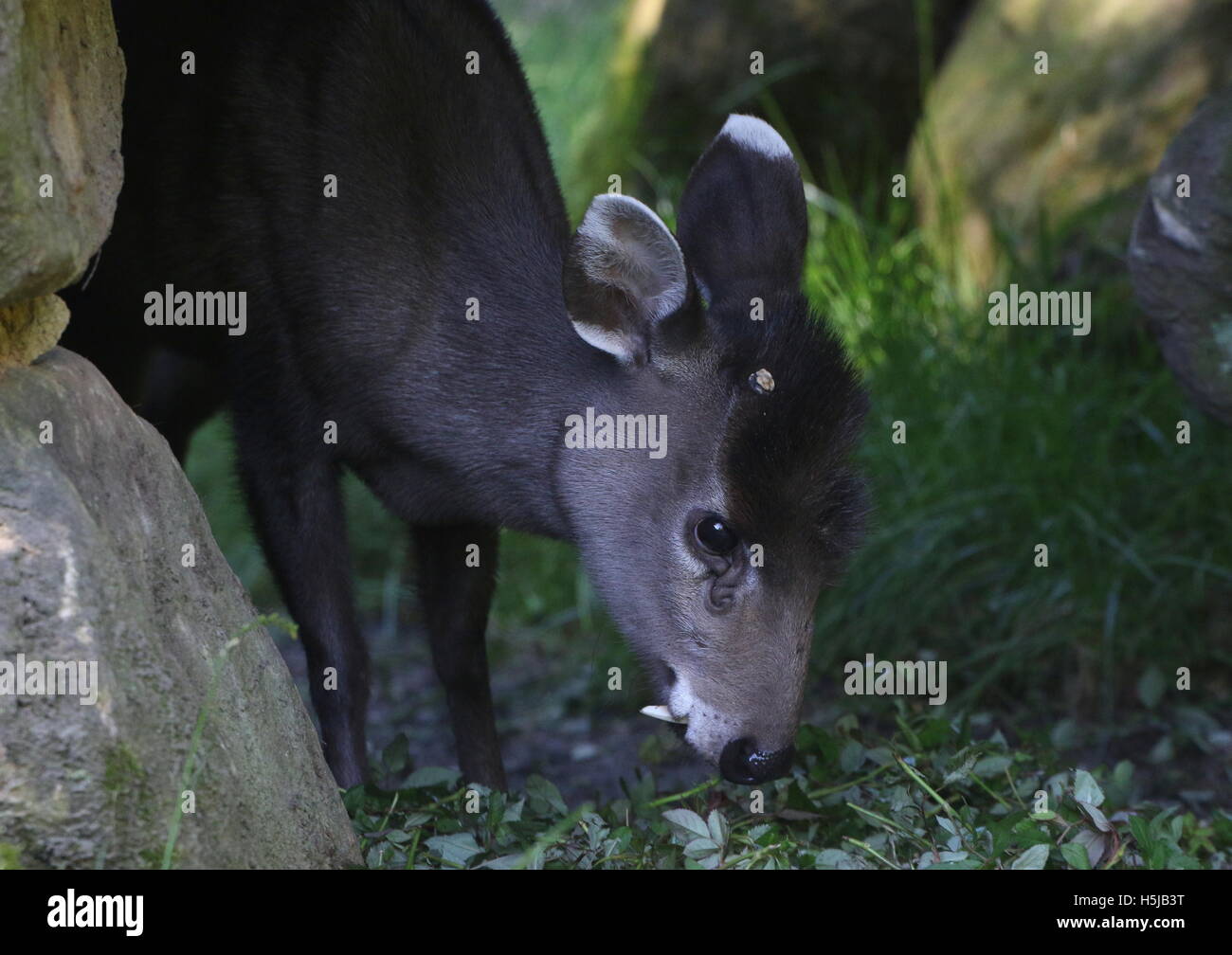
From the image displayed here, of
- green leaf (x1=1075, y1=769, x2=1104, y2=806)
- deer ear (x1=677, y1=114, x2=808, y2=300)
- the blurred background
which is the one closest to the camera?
green leaf (x1=1075, y1=769, x2=1104, y2=806)

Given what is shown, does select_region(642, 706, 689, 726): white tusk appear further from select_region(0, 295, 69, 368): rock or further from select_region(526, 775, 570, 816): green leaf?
select_region(0, 295, 69, 368): rock

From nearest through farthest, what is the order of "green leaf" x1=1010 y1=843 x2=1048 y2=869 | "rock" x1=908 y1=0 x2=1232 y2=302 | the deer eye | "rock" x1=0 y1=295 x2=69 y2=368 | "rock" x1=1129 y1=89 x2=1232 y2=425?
"rock" x1=0 y1=295 x2=69 y2=368
"green leaf" x1=1010 y1=843 x2=1048 y2=869
the deer eye
"rock" x1=1129 y1=89 x2=1232 y2=425
"rock" x1=908 y1=0 x2=1232 y2=302

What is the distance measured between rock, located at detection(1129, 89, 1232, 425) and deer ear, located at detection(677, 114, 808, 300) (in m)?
1.07

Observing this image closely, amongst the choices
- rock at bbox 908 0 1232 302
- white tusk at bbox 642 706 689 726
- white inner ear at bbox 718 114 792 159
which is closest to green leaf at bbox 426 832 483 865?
white tusk at bbox 642 706 689 726

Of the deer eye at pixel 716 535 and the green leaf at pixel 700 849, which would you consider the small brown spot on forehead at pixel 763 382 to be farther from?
the green leaf at pixel 700 849

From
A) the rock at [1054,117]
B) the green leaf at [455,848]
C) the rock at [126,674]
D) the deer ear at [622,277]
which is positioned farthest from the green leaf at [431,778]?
the rock at [1054,117]

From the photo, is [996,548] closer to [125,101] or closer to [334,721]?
[334,721]

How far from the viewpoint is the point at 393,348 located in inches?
161

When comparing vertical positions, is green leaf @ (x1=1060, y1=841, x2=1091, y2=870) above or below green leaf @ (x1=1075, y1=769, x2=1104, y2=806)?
below

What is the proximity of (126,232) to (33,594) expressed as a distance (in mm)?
1827

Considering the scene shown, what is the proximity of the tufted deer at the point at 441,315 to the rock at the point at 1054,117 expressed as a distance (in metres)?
2.92

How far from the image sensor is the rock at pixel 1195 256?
4254 millimetres

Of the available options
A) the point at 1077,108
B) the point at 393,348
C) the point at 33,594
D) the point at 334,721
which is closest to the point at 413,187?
the point at 393,348

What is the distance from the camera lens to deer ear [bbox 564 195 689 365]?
12.0 feet
